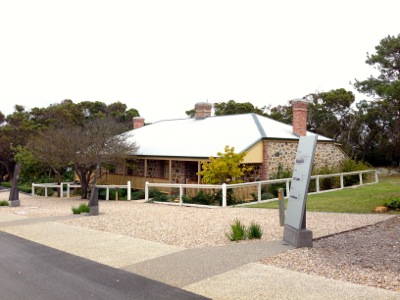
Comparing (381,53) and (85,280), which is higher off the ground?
(381,53)

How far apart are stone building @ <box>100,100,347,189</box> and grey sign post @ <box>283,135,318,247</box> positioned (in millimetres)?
10618

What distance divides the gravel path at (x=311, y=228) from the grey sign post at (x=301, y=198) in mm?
332

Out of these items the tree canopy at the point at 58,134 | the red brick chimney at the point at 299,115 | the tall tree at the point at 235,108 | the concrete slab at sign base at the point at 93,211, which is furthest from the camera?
the tall tree at the point at 235,108

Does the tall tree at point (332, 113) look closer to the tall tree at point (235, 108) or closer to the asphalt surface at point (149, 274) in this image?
the tall tree at point (235, 108)

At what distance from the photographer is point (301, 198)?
842 centimetres

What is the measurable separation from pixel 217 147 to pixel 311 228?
11145 millimetres

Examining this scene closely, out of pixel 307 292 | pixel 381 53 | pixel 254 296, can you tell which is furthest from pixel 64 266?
pixel 381 53

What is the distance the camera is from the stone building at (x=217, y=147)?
21.0 m

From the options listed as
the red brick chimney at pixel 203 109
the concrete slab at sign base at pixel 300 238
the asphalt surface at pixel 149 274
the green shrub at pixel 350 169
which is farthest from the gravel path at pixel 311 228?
the red brick chimney at pixel 203 109

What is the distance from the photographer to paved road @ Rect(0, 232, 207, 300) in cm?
580

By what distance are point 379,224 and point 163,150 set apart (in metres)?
14.8

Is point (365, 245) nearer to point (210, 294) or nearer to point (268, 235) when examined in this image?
point (268, 235)

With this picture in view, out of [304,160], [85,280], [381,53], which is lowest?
[85,280]

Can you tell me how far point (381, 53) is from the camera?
78.9 ft
